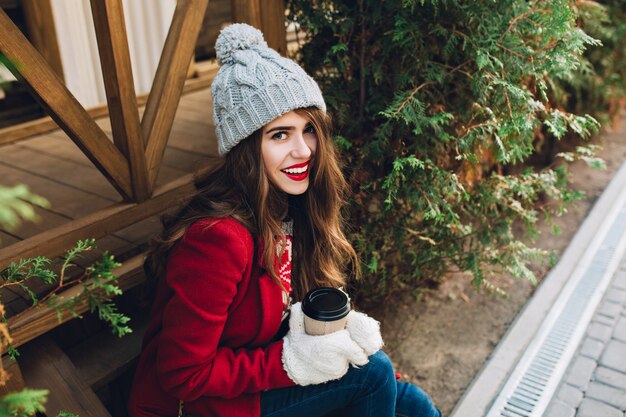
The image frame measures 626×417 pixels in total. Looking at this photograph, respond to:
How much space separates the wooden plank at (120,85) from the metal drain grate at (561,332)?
1.96 m

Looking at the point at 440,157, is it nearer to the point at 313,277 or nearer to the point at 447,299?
the point at 313,277

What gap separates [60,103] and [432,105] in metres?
1.63

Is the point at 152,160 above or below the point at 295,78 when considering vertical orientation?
below

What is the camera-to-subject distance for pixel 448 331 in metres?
3.52

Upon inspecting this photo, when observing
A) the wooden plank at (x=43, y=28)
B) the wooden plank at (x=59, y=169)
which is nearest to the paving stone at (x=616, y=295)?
the wooden plank at (x=59, y=169)

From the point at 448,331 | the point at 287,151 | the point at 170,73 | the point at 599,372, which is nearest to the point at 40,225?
the point at 170,73

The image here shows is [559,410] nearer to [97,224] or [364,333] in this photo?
[364,333]

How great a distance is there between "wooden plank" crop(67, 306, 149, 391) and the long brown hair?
371 mm

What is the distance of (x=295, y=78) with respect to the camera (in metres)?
2.07

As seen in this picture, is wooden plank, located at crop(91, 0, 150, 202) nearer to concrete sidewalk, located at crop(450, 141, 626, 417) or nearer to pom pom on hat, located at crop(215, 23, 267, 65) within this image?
pom pom on hat, located at crop(215, 23, 267, 65)

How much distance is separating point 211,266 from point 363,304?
1684mm

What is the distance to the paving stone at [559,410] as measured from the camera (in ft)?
9.21

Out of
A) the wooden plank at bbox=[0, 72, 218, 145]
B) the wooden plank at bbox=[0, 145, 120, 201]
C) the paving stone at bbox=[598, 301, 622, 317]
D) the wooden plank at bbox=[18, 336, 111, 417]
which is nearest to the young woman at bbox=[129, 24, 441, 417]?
the wooden plank at bbox=[18, 336, 111, 417]

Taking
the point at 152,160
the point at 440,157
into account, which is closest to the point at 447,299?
the point at 440,157
